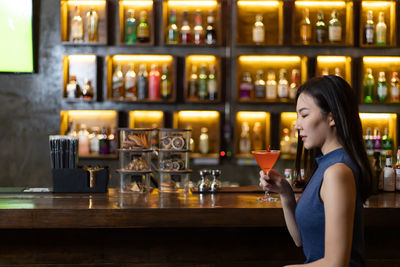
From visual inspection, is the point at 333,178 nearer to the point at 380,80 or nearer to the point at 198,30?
the point at 198,30

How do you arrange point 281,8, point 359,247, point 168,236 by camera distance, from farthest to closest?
1. point 281,8
2. point 168,236
3. point 359,247

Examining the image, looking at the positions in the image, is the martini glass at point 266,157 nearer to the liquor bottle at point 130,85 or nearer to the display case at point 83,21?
the liquor bottle at point 130,85

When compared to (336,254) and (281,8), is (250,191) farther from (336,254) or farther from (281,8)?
(281,8)

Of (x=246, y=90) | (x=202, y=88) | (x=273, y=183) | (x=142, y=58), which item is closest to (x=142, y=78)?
(x=142, y=58)

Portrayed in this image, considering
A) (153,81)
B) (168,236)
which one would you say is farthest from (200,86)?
(168,236)

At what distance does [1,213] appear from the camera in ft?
7.09

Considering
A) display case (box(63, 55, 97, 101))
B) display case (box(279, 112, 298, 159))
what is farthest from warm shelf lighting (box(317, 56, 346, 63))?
display case (box(63, 55, 97, 101))

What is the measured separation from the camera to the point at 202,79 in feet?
14.1

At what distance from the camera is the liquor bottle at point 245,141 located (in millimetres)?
4344

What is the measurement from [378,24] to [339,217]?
344 centimetres

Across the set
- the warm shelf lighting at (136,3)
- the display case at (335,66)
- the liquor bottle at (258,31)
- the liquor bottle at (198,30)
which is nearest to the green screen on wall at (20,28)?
the warm shelf lighting at (136,3)

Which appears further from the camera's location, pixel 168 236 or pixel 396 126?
pixel 396 126

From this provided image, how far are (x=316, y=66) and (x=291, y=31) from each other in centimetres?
34

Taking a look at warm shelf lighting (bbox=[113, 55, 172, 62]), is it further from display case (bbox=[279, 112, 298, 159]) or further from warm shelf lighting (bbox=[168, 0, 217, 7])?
display case (bbox=[279, 112, 298, 159])
